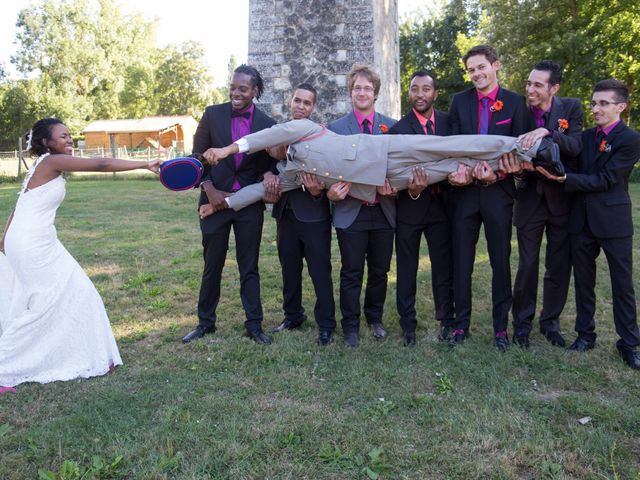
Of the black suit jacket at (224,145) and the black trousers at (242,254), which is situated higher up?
the black suit jacket at (224,145)

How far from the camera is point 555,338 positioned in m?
5.02

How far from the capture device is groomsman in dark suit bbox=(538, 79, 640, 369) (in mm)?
4414

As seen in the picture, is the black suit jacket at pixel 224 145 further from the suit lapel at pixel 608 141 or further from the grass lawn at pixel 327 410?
the suit lapel at pixel 608 141

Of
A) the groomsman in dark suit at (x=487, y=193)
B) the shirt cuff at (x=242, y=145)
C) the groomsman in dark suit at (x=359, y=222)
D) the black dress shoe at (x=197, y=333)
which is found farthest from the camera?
the black dress shoe at (x=197, y=333)

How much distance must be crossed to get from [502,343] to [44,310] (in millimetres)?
3506

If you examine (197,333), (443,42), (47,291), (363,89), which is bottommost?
(197,333)

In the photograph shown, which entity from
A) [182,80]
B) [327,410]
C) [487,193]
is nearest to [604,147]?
[487,193]

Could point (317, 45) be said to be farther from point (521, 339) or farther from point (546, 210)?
point (521, 339)

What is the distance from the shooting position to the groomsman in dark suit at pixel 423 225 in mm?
4855

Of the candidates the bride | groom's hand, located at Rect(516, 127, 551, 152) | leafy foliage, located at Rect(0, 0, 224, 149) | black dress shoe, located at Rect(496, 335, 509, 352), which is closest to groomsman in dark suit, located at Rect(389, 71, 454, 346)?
black dress shoe, located at Rect(496, 335, 509, 352)

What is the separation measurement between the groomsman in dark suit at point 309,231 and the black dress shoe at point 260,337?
29 cm

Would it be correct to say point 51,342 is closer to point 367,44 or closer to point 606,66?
point 367,44

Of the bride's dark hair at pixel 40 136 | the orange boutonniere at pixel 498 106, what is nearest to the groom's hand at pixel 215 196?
the bride's dark hair at pixel 40 136

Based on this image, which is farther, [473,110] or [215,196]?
[215,196]
